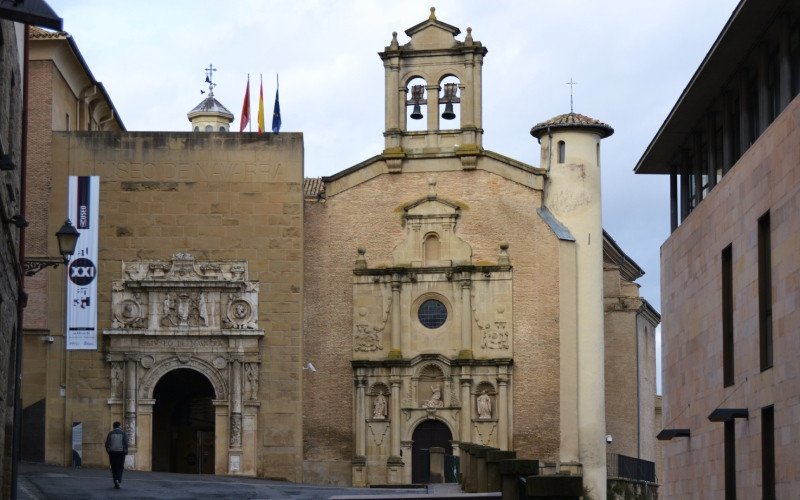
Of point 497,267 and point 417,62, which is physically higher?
point 417,62

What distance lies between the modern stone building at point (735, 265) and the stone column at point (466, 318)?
10183mm

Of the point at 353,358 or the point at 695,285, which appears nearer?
the point at 695,285

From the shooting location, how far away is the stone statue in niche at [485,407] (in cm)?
4494

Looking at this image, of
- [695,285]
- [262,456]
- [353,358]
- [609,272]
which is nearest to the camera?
[695,285]

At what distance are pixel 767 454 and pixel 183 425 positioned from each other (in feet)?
82.2

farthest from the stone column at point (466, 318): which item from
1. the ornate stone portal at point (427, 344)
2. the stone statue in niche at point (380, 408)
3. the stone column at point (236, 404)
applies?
the stone column at point (236, 404)

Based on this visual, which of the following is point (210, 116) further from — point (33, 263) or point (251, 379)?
point (33, 263)

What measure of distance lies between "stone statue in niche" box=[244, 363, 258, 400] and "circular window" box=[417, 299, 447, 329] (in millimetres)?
5247

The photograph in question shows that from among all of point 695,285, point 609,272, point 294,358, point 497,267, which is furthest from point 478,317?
point 695,285

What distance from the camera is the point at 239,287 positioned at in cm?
4388

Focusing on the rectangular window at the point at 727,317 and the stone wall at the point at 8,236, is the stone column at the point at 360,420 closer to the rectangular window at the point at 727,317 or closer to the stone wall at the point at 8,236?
the rectangular window at the point at 727,317

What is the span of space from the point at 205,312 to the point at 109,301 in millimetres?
2615

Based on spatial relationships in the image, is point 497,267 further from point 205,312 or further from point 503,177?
point 205,312

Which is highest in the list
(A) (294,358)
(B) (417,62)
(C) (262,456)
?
(B) (417,62)
